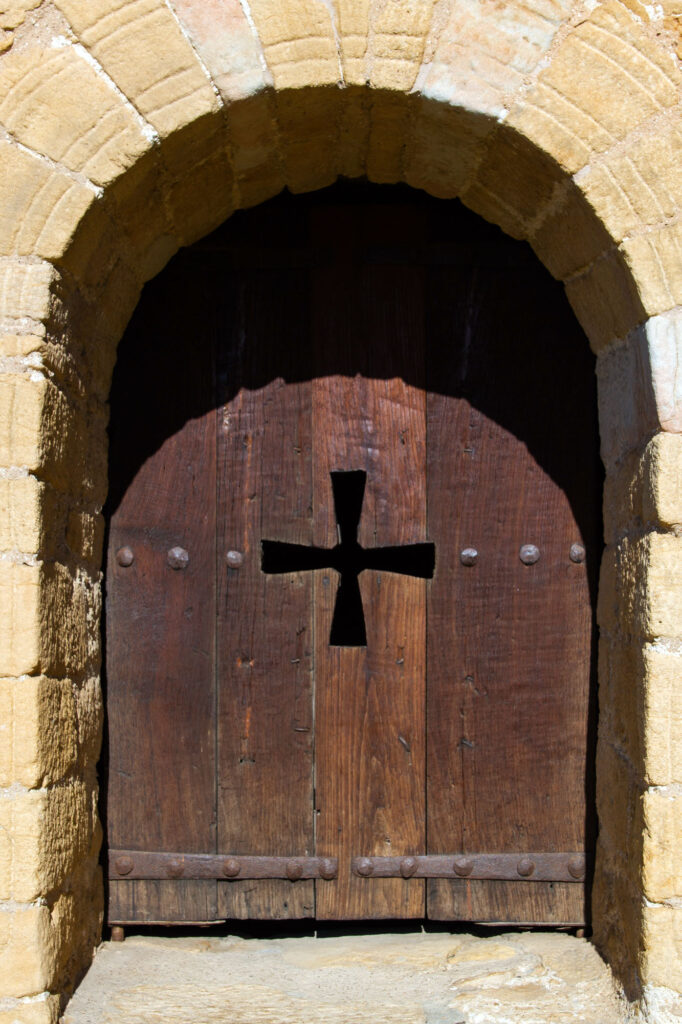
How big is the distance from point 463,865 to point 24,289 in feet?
5.10

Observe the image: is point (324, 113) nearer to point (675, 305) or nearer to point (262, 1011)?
point (675, 305)

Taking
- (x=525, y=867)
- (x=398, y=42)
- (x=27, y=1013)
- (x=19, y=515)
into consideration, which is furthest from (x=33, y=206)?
(x=525, y=867)

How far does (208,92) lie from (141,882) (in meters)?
1.70

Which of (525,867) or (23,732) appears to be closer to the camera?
(23,732)

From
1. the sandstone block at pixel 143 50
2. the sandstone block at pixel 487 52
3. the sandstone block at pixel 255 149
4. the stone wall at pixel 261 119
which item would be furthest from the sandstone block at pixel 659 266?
the sandstone block at pixel 143 50

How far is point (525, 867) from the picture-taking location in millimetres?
1982

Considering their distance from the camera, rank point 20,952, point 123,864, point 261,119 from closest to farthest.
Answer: point 20,952 → point 261,119 → point 123,864

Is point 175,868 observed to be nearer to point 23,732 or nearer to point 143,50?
point 23,732

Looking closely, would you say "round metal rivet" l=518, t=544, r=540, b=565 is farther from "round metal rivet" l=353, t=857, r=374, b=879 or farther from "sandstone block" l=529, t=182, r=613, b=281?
"round metal rivet" l=353, t=857, r=374, b=879

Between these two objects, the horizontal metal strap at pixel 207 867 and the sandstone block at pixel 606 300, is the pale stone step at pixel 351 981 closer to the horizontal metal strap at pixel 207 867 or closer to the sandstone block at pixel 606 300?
the horizontal metal strap at pixel 207 867

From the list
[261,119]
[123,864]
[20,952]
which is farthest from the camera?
[123,864]

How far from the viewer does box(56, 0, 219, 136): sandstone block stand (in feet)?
5.33

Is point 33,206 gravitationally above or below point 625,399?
above

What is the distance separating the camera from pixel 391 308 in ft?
6.73
